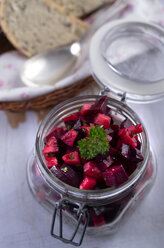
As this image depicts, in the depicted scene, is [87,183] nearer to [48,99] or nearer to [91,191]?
[91,191]

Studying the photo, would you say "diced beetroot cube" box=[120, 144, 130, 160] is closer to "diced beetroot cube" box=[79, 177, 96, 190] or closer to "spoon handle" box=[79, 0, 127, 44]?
"diced beetroot cube" box=[79, 177, 96, 190]

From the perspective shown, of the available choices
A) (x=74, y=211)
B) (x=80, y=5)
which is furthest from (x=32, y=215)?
(x=80, y=5)

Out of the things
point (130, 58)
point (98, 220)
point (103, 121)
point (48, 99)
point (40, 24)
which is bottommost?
point (98, 220)

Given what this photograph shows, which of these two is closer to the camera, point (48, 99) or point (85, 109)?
point (85, 109)

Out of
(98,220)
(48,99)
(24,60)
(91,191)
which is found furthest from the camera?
(24,60)

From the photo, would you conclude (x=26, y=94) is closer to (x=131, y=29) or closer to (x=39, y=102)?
(x=39, y=102)

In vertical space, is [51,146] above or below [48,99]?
below

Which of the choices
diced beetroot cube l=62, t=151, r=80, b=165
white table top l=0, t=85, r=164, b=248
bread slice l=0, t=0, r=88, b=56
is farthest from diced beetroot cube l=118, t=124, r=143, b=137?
bread slice l=0, t=0, r=88, b=56

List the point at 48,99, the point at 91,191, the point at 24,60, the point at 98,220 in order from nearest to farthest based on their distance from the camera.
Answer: the point at 91,191 < the point at 98,220 < the point at 48,99 < the point at 24,60
